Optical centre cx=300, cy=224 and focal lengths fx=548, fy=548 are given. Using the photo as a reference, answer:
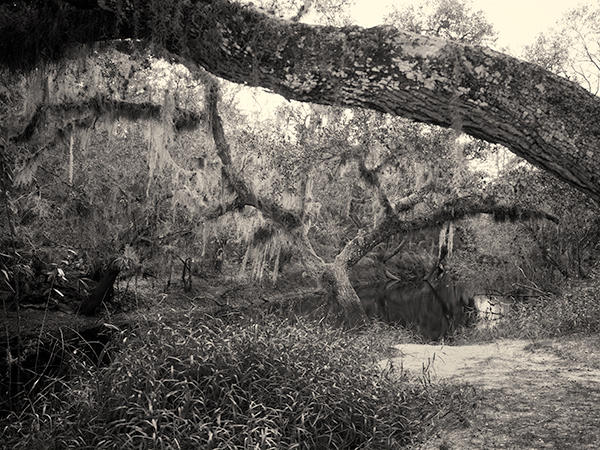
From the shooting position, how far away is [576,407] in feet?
14.4

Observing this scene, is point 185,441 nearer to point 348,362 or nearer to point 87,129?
point 348,362

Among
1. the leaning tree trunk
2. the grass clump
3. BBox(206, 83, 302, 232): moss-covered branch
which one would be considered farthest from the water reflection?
the grass clump

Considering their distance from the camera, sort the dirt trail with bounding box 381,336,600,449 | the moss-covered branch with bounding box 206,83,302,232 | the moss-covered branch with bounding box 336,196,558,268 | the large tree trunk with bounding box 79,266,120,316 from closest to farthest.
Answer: the dirt trail with bounding box 381,336,600,449
the moss-covered branch with bounding box 206,83,302,232
the large tree trunk with bounding box 79,266,120,316
the moss-covered branch with bounding box 336,196,558,268

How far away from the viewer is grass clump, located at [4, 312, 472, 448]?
388cm

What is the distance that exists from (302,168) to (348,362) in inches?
327

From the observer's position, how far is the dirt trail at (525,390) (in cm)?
381

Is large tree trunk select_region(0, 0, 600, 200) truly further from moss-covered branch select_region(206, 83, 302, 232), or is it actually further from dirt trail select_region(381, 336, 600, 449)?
moss-covered branch select_region(206, 83, 302, 232)

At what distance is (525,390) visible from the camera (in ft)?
16.4

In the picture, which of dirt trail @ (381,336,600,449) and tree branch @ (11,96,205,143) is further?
tree branch @ (11,96,205,143)

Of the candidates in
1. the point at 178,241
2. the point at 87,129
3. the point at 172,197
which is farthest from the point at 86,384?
the point at 178,241

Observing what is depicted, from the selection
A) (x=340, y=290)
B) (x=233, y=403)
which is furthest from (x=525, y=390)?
(x=340, y=290)

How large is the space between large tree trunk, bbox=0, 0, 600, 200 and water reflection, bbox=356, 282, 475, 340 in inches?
405

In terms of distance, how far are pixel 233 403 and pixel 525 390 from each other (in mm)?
2716

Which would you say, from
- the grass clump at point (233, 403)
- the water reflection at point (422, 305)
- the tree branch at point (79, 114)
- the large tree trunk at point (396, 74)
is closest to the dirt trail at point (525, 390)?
the grass clump at point (233, 403)
